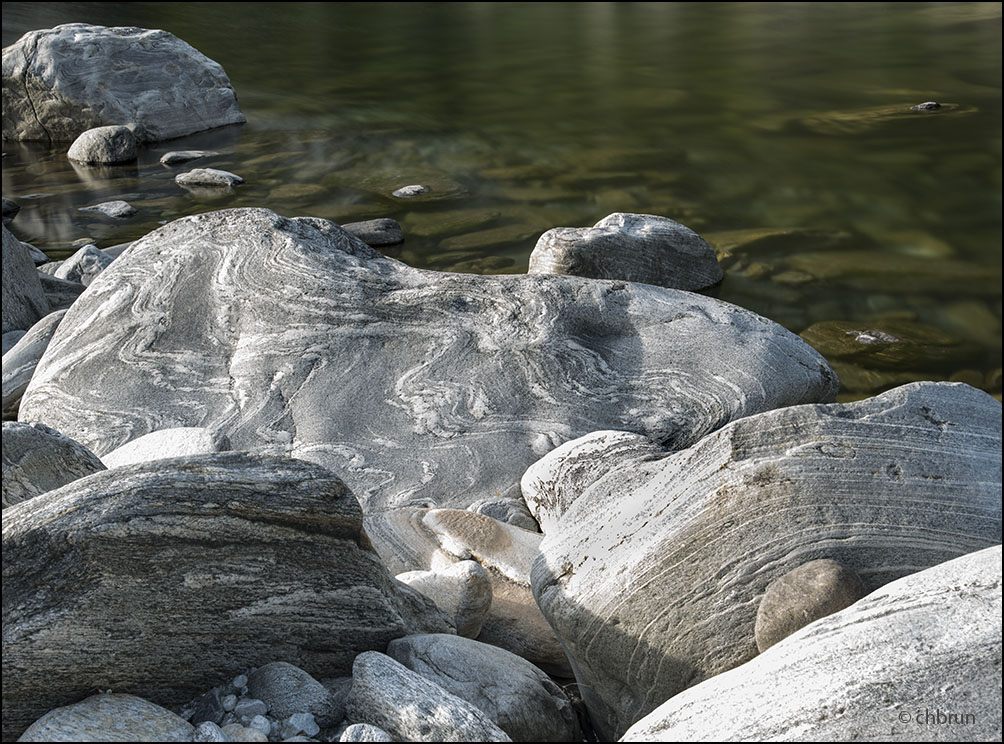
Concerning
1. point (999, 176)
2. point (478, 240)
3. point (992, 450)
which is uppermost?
point (999, 176)

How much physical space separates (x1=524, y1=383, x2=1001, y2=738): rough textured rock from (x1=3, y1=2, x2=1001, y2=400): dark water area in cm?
40

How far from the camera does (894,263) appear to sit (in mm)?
6523

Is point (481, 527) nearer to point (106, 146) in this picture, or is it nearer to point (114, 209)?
point (114, 209)

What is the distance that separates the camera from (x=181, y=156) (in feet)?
40.9

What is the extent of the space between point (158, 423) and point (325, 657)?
2560 millimetres

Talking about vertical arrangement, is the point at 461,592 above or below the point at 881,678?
below

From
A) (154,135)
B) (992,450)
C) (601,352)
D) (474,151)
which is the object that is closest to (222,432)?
(601,352)

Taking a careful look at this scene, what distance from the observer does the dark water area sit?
3.03m

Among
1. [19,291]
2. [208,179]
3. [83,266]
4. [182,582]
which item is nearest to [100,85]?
[208,179]

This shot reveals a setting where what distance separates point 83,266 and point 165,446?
4.39 meters

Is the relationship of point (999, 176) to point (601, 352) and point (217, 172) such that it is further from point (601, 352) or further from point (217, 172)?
point (217, 172)

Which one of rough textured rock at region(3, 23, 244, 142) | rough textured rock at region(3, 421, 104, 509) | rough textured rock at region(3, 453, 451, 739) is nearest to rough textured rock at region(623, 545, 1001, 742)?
rough textured rock at region(3, 453, 451, 739)

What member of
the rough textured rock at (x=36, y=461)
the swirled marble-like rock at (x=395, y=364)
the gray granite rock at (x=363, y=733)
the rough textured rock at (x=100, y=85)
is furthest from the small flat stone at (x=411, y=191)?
the gray granite rock at (x=363, y=733)

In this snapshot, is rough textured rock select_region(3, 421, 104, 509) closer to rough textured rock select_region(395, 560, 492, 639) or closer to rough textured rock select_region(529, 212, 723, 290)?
rough textured rock select_region(395, 560, 492, 639)
